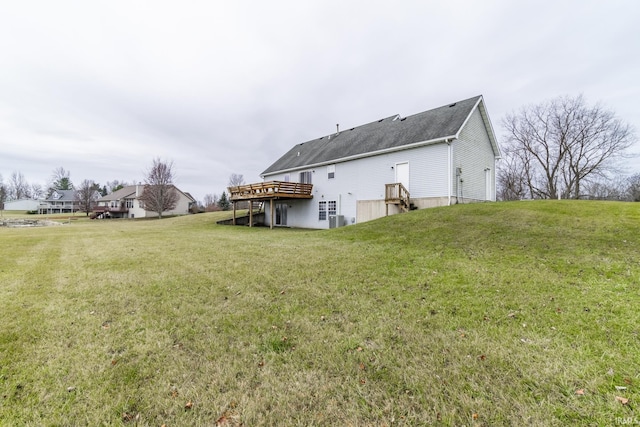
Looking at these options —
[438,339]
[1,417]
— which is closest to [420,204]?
[438,339]

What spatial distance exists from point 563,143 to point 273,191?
31.5 meters

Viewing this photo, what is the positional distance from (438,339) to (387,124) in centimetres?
1915

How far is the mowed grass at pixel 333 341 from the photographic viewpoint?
210 cm

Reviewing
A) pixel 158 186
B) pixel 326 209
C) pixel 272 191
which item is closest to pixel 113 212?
pixel 158 186

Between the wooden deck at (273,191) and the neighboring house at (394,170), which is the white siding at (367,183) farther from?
the wooden deck at (273,191)

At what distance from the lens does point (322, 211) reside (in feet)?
68.1

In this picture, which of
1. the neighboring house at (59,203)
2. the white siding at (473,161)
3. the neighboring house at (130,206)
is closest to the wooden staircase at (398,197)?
the white siding at (473,161)

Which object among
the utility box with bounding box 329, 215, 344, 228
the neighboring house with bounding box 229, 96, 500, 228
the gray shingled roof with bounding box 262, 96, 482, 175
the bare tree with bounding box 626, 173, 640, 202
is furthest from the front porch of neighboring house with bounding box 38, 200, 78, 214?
the bare tree with bounding box 626, 173, 640, 202

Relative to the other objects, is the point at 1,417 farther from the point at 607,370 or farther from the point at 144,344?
the point at 607,370

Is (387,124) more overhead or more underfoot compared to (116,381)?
more overhead

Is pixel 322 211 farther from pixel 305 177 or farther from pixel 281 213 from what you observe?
pixel 281 213

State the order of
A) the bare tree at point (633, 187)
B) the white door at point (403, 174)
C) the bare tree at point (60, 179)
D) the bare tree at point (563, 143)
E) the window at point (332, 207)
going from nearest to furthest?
the white door at point (403, 174) < the window at point (332, 207) < the bare tree at point (563, 143) < the bare tree at point (633, 187) < the bare tree at point (60, 179)

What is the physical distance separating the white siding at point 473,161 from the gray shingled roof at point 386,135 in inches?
35.3

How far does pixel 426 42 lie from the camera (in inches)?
537
